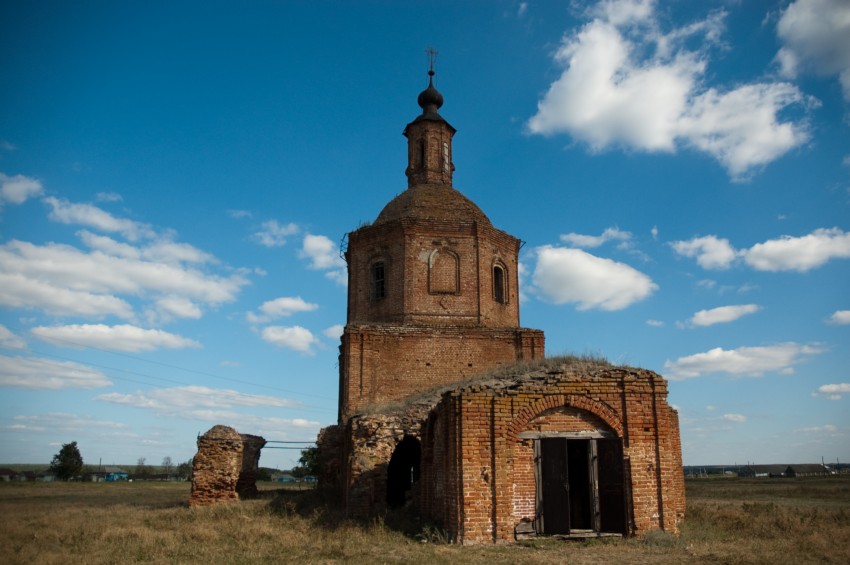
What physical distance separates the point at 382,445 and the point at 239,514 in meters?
3.49

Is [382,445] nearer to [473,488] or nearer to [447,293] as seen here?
[473,488]

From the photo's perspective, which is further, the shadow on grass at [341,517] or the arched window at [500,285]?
the arched window at [500,285]

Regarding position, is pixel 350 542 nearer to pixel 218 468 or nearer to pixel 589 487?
pixel 589 487

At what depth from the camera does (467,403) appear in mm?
10148

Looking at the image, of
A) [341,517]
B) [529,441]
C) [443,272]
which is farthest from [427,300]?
[529,441]

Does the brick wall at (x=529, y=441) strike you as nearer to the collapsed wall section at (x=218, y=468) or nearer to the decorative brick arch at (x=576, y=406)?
the decorative brick arch at (x=576, y=406)

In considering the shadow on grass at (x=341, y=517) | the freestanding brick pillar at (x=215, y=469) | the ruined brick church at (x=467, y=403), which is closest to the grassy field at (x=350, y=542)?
the shadow on grass at (x=341, y=517)

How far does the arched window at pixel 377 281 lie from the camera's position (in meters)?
19.6

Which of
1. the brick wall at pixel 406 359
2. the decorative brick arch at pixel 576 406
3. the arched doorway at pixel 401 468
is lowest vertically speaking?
the arched doorway at pixel 401 468

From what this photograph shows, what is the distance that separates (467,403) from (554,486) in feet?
6.58

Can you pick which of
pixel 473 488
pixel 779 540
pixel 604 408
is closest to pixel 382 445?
pixel 473 488

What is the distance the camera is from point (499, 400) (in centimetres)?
1023

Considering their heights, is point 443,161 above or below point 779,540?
above

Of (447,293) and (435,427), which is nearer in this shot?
(435,427)
